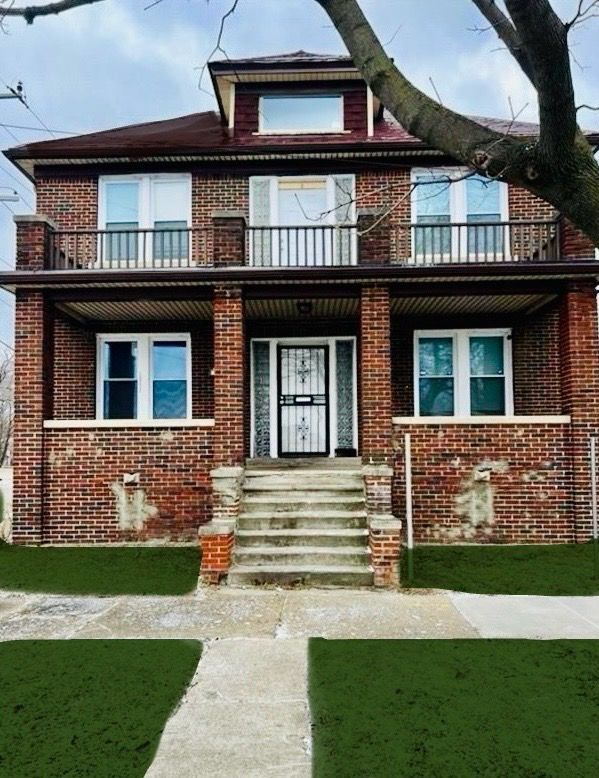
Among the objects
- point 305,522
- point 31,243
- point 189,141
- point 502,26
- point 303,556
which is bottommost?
point 303,556

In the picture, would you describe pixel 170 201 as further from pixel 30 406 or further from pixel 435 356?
pixel 435 356

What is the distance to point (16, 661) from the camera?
4922mm

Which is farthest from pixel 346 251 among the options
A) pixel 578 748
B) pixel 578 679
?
pixel 578 748

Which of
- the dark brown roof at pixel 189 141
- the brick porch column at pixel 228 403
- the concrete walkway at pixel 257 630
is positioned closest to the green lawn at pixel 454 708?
the concrete walkway at pixel 257 630

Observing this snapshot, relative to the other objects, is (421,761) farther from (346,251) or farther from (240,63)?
(240,63)

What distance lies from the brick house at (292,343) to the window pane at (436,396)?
0.12ft

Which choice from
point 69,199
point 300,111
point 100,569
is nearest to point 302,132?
point 300,111

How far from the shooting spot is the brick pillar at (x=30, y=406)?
31.3ft

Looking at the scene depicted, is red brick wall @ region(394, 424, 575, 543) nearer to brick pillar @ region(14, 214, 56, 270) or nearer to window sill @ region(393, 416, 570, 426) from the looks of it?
window sill @ region(393, 416, 570, 426)

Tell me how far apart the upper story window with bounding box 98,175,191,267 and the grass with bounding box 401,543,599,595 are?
23.2ft

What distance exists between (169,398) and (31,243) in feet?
12.0

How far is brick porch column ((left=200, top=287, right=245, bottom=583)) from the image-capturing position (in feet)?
27.9

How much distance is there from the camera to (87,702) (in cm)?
410

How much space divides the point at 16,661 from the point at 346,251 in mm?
8795
